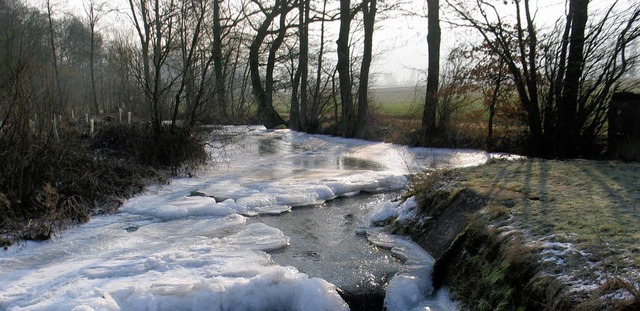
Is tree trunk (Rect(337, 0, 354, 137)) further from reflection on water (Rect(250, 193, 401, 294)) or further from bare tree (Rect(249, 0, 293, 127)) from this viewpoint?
reflection on water (Rect(250, 193, 401, 294))

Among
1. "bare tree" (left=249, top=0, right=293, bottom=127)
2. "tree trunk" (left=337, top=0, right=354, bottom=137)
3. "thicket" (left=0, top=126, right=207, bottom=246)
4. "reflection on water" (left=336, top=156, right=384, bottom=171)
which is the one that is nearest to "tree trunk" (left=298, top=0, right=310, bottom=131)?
"bare tree" (left=249, top=0, right=293, bottom=127)

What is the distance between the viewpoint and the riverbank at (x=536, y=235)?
3.20 metres

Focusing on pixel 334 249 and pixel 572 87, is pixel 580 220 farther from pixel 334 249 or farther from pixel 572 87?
pixel 572 87

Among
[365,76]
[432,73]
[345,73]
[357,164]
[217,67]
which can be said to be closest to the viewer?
[357,164]

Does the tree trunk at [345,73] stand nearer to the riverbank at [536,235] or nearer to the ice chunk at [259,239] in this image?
the riverbank at [536,235]

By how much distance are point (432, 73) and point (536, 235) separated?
1337 cm

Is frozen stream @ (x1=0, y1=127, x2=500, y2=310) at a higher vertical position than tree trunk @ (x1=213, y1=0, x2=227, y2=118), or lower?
lower

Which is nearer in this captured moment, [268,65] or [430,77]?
[430,77]

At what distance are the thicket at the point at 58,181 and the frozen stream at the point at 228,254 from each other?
0.27 metres

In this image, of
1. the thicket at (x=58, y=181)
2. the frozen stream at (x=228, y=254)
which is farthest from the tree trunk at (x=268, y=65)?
the frozen stream at (x=228, y=254)

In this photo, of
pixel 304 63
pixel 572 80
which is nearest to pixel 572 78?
pixel 572 80

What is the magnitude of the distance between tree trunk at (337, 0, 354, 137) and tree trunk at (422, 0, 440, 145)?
4.45m

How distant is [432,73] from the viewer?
1689cm

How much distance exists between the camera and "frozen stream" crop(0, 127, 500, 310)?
4305 millimetres
